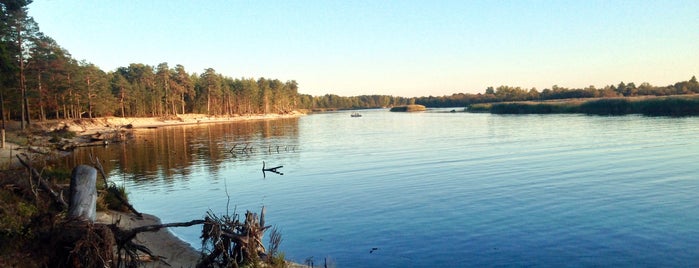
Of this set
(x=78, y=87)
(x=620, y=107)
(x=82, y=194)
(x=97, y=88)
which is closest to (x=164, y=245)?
(x=82, y=194)

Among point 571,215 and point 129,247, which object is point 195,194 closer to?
point 129,247

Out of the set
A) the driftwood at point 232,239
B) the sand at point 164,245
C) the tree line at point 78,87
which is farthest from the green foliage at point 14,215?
the tree line at point 78,87

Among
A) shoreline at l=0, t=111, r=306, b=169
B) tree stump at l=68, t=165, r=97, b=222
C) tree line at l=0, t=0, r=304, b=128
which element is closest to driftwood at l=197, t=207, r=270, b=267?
tree stump at l=68, t=165, r=97, b=222

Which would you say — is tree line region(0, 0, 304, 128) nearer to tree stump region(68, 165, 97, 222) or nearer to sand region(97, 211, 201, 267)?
sand region(97, 211, 201, 267)

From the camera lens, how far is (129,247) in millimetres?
9945

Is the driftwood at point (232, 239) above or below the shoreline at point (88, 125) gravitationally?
below

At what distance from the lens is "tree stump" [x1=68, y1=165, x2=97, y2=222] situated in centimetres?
953

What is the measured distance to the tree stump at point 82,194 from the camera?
31.3 ft

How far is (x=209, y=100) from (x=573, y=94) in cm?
13001

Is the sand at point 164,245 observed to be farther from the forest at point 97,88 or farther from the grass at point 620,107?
the grass at point 620,107

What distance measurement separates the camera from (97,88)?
302 ft

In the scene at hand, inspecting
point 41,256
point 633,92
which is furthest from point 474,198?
point 633,92

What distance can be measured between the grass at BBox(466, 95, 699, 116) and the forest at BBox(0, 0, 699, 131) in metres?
49.4

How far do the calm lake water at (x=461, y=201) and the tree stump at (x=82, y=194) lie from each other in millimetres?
6059
